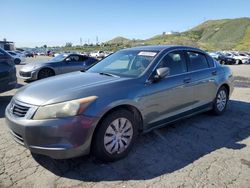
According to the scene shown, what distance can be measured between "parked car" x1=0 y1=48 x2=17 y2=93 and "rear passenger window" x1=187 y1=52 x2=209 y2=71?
15.2 feet

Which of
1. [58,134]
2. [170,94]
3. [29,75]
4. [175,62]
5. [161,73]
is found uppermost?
[175,62]

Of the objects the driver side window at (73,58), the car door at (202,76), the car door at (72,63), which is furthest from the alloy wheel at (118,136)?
the driver side window at (73,58)

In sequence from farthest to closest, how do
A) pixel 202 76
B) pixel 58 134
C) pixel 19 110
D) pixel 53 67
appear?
1. pixel 53 67
2. pixel 202 76
3. pixel 19 110
4. pixel 58 134

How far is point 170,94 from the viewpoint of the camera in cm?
459

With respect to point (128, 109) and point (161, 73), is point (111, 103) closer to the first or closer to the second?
point (128, 109)

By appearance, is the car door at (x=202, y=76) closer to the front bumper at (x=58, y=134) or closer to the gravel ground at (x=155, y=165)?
the gravel ground at (x=155, y=165)

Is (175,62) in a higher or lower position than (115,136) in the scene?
higher

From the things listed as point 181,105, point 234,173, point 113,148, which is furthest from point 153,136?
point 234,173

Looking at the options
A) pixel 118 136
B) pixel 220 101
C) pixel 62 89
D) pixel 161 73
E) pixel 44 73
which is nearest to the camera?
pixel 62 89

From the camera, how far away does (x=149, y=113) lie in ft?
14.0

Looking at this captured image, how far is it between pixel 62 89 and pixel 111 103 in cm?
69

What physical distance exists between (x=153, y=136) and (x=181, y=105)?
725 millimetres

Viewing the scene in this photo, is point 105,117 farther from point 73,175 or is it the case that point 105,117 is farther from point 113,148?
point 73,175

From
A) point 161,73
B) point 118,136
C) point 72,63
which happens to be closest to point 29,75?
point 72,63
